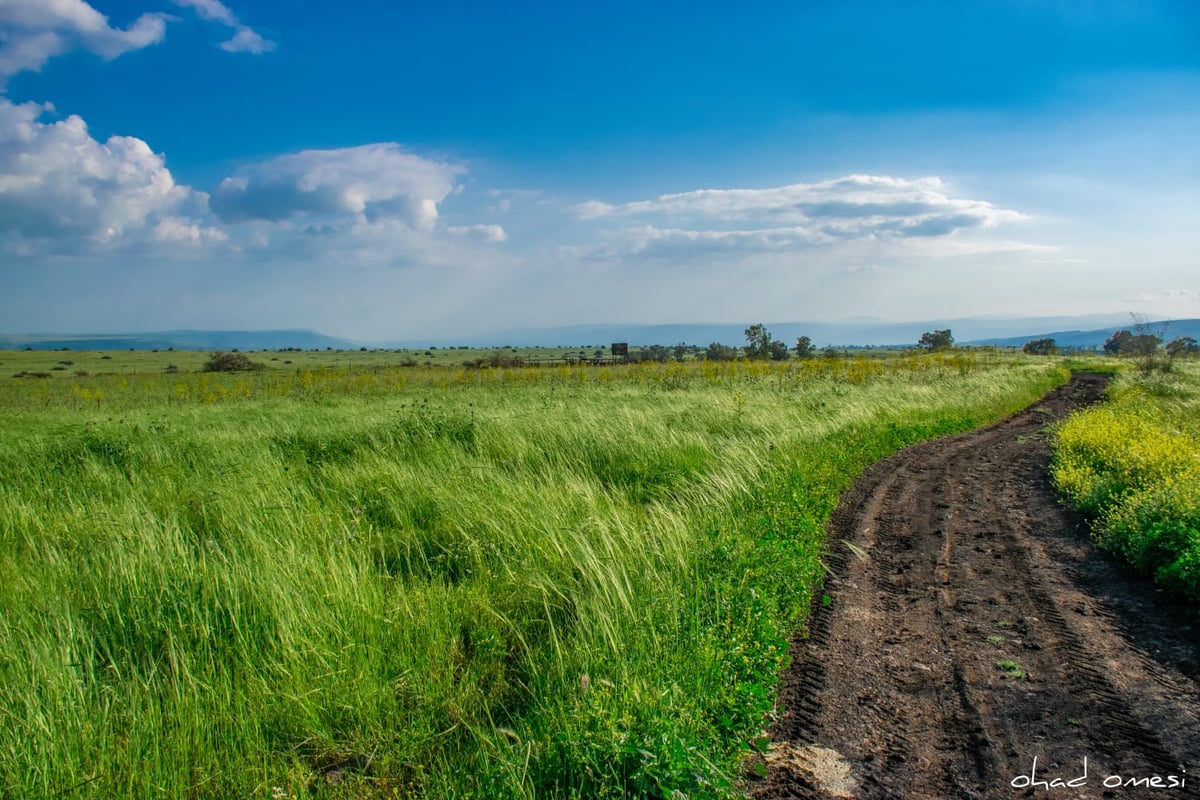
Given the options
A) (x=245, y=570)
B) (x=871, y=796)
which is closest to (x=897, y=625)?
(x=871, y=796)

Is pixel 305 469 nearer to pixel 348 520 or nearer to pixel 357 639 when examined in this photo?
pixel 348 520

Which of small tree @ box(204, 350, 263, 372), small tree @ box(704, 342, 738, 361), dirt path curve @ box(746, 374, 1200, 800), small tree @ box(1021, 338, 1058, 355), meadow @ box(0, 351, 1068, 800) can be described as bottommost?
dirt path curve @ box(746, 374, 1200, 800)

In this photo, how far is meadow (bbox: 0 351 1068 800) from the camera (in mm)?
2689

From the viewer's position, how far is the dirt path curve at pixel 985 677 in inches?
113

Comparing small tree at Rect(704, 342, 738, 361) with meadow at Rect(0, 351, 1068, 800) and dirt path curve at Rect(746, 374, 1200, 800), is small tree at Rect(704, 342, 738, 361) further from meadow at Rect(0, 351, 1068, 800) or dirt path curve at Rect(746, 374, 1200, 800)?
dirt path curve at Rect(746, 374, 1200, 800)

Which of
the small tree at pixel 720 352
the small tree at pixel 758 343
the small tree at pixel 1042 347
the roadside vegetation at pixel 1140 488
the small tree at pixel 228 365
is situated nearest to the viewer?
the roadside vegetation at pixel 1140 488

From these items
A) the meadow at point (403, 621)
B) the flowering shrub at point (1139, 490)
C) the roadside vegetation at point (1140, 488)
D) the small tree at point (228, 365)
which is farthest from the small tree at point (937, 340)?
the small tree at point (228, 365)

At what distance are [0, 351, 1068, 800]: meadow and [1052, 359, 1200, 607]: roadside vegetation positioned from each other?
2.74 metres

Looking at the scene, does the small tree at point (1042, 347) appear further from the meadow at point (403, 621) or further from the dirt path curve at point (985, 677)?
the dirt path curve at point (985, 677)

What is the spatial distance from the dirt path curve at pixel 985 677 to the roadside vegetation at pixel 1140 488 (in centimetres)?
28

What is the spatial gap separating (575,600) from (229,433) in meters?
9.32

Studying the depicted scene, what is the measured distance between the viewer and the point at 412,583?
4684mm

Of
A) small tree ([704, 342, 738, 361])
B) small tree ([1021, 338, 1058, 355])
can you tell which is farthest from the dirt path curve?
Result: small tree ([1021, 338, 1058, 355])

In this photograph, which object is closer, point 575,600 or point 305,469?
point 575,600
